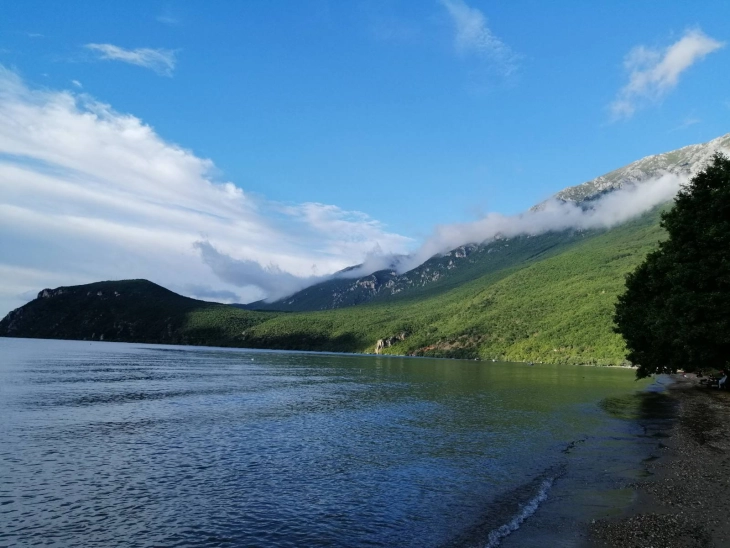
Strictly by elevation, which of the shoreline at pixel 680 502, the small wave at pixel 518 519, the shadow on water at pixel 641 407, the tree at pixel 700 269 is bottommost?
the shadow on water at pixel 641 407

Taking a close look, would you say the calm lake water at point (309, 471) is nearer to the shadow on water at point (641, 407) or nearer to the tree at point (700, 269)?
the shadow on water at point (641, 407)

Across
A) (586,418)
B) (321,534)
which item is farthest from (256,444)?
(586,418)

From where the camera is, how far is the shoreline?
17531mm

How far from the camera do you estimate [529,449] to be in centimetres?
3553

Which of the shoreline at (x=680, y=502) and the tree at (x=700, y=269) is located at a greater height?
the tree at (x=700, y=269)

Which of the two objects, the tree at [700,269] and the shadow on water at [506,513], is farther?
the tree at [700,269]

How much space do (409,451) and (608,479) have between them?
13.8 m

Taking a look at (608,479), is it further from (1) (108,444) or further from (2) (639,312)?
(2) (639,312)

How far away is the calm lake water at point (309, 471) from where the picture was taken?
65.2 ft

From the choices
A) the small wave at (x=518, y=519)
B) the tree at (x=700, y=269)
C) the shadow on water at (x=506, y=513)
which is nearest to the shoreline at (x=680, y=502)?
the small wave at (x=518, y=519)

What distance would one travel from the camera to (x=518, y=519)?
20.9 m

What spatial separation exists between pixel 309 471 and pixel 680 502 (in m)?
19.8

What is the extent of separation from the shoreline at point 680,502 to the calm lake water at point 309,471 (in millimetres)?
1069

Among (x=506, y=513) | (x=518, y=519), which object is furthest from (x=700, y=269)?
(x=518, y=519)
